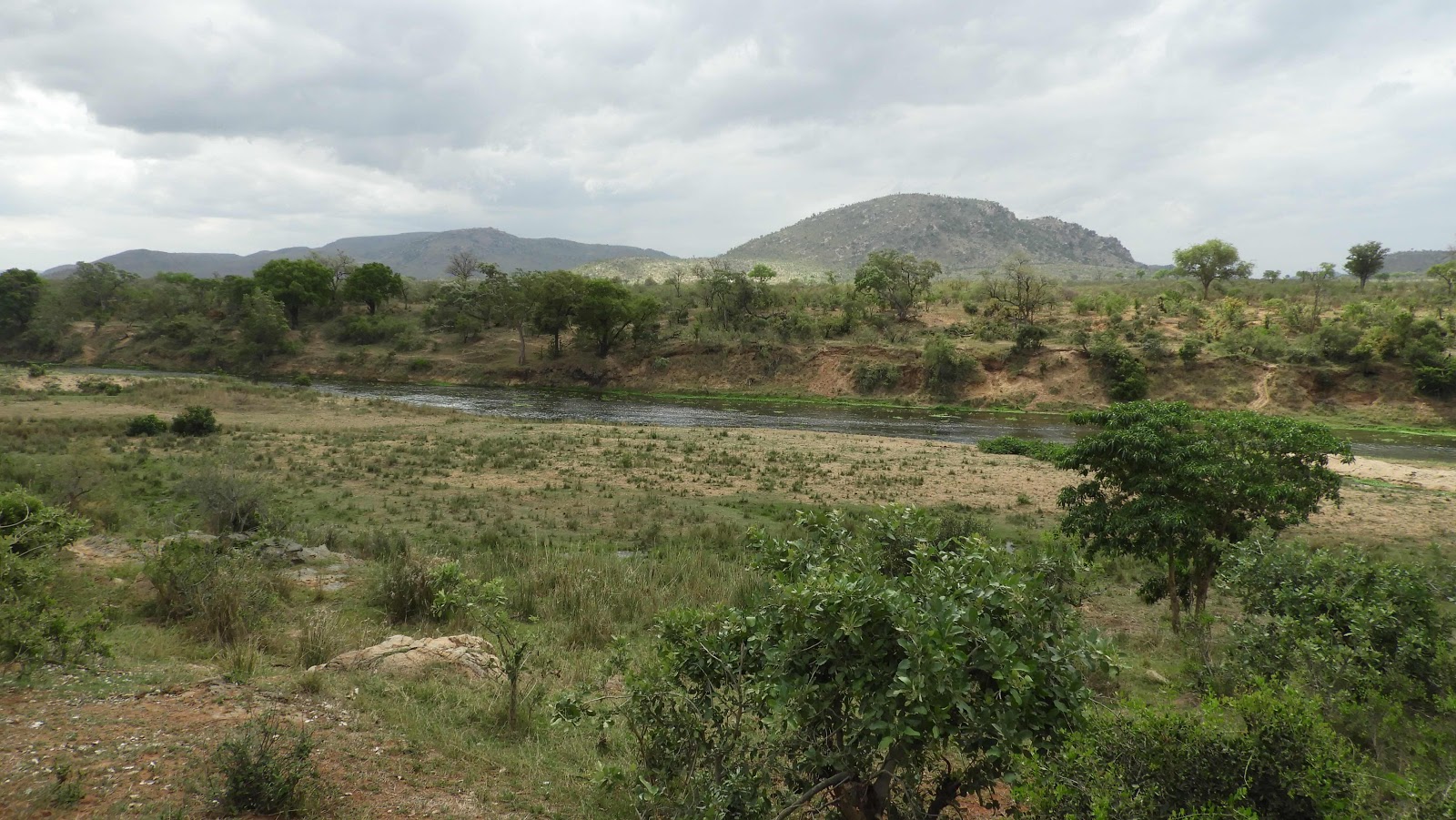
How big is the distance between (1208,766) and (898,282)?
62.7 meters

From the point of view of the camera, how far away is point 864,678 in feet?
10.4

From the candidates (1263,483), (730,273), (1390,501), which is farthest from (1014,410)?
(1263,483)

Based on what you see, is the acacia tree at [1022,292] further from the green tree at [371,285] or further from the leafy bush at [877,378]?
the green tree at [371,285]

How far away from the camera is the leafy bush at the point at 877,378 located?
50938 mm

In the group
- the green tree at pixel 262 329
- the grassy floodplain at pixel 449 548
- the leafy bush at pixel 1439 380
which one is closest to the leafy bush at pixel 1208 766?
the grassy floodplain at pixel 449 548

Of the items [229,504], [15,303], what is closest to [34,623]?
[229,504]

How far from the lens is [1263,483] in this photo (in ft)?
29.6

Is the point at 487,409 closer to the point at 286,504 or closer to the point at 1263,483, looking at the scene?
the point at 286,504

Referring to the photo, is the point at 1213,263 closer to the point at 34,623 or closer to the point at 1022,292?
the point at 1022,292

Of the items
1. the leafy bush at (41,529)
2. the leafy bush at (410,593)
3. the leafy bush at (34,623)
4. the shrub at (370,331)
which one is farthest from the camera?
the shrub at (370,331)

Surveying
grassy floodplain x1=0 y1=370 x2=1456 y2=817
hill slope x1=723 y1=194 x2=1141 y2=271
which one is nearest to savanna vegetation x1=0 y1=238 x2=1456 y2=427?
grassy floodplain x1=0 y1=370 x2=1456 y2=817

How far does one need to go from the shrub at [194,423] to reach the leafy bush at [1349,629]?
1221 inches

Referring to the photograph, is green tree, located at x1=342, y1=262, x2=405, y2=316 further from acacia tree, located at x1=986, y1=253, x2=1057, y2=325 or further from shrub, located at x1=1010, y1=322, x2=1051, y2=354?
shrub, located at x1=1010, y1=322, x2=1051, y2=354

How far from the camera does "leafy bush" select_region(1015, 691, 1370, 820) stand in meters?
2.87
